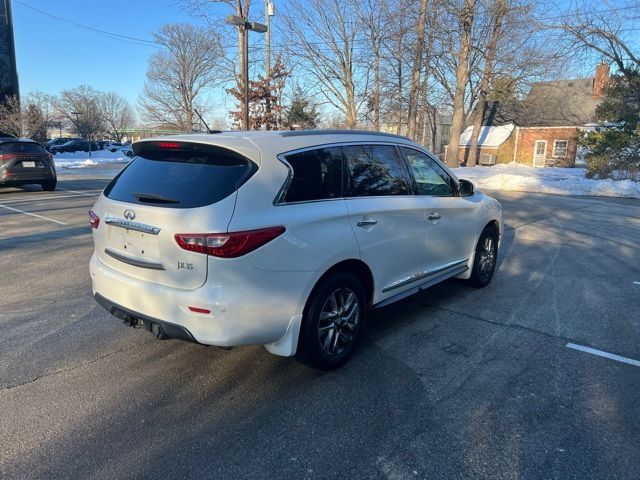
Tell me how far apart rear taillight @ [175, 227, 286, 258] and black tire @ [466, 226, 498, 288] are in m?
3.38

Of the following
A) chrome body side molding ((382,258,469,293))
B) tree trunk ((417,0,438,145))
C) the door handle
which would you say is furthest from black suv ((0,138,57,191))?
tree trunk ((417,0,438,145))

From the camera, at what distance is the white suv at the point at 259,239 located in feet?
9.62

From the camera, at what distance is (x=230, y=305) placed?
9.53ft

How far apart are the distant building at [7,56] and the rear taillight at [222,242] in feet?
123

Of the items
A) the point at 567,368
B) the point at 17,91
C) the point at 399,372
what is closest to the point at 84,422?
the point at 399,372

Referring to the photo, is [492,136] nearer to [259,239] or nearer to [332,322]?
[332,322]

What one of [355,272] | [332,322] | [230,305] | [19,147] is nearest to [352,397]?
[332,322]

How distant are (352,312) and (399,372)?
1.88 feet

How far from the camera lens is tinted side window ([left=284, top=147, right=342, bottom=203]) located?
3316mm

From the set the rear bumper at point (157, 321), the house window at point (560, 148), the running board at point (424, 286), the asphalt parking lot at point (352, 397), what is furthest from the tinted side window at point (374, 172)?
the house window at point (560, 148)

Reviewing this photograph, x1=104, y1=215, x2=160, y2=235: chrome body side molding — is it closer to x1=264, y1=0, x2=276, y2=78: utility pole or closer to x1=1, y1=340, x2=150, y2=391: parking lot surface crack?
x1=1, y1=340, x2=150, y2=391: parking lot surface crack

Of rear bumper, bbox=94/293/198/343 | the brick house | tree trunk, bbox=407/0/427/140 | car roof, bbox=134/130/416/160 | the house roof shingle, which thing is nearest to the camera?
rear bumper, bbox=94/293/198/343

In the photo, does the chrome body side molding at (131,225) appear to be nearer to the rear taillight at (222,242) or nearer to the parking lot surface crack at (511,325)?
the rear taillight at (222,242)

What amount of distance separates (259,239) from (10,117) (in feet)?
115
